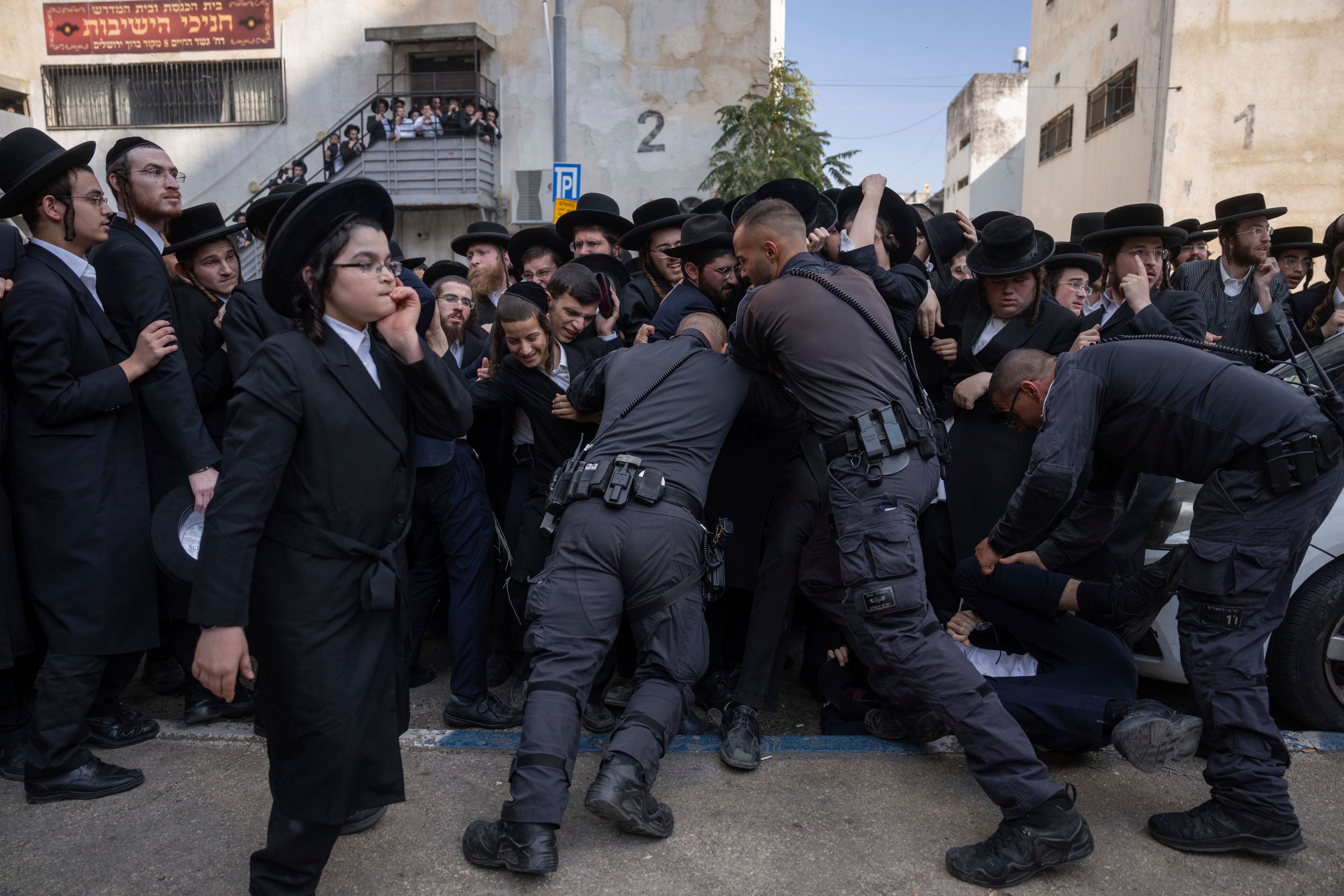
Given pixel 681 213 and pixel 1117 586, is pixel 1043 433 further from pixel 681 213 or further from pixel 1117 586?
pixel 681 213

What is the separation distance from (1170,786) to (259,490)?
3.21 meters

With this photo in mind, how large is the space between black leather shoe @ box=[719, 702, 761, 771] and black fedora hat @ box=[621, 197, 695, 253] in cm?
243

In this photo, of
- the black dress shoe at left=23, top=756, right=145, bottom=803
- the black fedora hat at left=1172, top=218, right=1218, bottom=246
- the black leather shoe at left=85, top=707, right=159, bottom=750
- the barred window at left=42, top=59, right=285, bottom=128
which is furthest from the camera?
the barred window at left=42, top=59, right=285, bottom=128

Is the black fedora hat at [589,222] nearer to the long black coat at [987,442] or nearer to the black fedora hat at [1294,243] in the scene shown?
the long black coat at [987,442]

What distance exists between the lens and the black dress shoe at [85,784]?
10.5 feet

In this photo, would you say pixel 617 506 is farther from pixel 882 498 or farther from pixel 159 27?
pixel 159 27

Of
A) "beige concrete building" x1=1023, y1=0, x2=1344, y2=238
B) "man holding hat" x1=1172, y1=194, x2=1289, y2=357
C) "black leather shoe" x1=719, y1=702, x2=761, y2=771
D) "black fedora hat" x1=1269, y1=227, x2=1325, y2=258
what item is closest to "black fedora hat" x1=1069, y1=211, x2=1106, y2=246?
"man holding hat" x1=1172, y1=194, x2=1289, y2=357

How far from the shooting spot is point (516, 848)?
2.73 m

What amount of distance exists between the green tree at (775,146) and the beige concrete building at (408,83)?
52.1 inches

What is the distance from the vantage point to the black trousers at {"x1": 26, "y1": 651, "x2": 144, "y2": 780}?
10.5ft

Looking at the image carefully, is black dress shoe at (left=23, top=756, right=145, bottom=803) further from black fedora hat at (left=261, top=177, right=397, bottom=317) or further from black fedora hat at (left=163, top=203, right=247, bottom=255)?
black fedora hat at (left=163, top=203, right=247, bottom=255)

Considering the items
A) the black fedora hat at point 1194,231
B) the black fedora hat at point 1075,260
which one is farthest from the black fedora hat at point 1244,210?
the black fedora hat at point 1075,260

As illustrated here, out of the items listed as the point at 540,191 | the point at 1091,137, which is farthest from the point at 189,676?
the point at 1091,137

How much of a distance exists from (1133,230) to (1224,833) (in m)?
3.22
